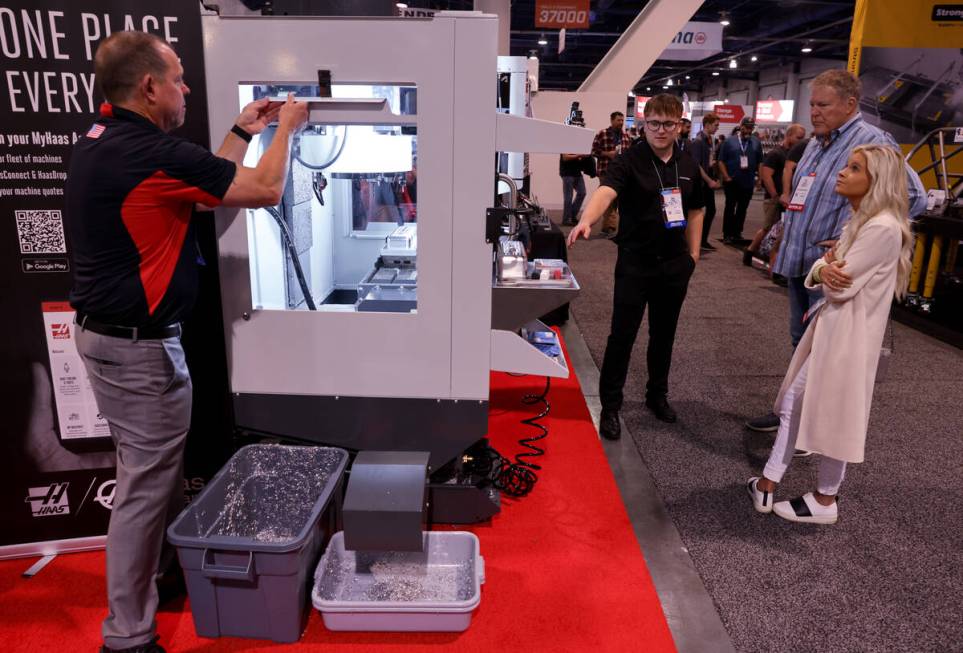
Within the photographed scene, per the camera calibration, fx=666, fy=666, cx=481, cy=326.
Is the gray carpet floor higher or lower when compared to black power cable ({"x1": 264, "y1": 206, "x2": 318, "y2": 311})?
lower

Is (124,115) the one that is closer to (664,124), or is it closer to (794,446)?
(664,124)

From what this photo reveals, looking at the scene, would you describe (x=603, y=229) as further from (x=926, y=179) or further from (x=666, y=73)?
(x=666, y=73)

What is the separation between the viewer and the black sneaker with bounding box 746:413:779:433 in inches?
128

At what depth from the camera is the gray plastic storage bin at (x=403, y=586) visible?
6.07 feet

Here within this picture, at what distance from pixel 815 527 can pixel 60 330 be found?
106 inches

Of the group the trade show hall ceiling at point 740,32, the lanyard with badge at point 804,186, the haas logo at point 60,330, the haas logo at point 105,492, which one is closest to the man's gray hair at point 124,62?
the haas logo at point 60,330

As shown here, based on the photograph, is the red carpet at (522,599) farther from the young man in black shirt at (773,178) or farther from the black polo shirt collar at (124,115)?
the young man in black shirt at (773,178)

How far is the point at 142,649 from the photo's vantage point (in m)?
1.74

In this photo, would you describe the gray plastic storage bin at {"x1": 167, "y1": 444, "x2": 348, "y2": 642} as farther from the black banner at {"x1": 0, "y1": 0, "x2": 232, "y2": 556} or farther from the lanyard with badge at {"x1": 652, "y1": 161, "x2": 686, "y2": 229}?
the lanyard with badge at {"x1": 652, "y1": 161, "x2": 686, "y2": 229}

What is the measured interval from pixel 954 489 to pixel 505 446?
188cm

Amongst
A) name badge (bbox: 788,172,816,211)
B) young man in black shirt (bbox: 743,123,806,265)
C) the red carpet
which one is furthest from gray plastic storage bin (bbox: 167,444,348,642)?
young man in black shirt (bbox: 743,123,806,265)

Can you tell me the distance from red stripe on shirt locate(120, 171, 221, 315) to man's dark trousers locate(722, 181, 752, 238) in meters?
7.75

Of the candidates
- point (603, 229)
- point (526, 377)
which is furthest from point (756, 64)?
point (526, 377)

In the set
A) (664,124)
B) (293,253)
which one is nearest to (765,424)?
(664,124)
